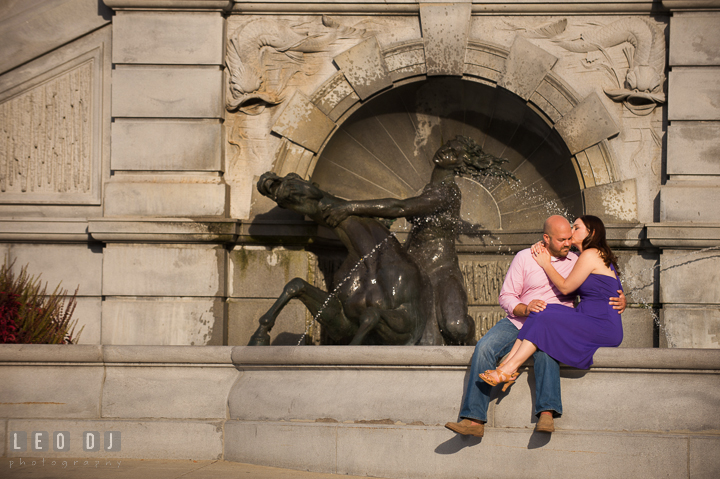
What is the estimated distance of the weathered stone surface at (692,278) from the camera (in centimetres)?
735

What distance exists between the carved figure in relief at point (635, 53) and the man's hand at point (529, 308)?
3894mm

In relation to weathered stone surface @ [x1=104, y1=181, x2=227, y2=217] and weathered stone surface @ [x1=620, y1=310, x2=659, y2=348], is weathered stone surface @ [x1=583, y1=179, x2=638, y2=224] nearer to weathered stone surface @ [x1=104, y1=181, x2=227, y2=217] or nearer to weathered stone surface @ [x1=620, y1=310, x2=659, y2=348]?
weathered stone surface @ [x1=620, y1=310, x2=659, y2=348]

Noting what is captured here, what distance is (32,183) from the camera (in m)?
8.10

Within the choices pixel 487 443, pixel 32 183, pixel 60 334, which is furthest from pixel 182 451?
pixel 32 183

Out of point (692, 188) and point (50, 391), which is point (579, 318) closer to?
point (692, 188)

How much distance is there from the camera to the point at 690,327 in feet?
24.0

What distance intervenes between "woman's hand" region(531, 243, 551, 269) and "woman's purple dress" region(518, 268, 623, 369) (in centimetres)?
30

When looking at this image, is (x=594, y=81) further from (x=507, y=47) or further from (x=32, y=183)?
(x=32, y=183)

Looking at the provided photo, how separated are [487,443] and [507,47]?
193 inches

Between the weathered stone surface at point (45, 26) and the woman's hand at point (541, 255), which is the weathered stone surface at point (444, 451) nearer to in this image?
the woman's hand at point (541, 255)

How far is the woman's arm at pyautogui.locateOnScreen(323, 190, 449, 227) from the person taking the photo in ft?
22.3

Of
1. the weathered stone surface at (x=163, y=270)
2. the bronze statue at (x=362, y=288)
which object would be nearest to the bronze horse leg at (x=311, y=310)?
the bronze statue at (x=362, y=288)

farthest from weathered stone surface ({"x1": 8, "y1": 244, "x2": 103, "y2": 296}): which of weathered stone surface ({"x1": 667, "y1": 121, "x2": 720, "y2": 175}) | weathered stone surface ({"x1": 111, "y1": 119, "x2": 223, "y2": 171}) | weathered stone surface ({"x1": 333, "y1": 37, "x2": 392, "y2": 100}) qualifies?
weathered stone surface ({"x1": 667, "y1": 121, "x2": 720, "y2": 175})

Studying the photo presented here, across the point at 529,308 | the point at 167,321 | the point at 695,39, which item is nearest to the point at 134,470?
the point at 529,308
